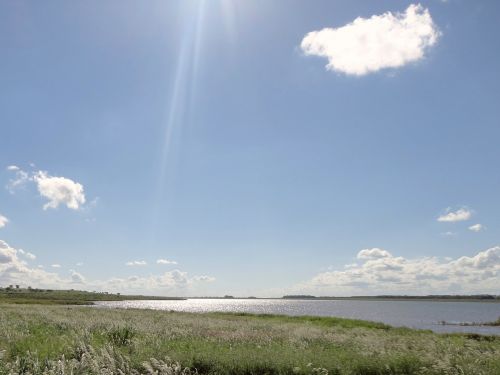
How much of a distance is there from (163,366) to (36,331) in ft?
36.3

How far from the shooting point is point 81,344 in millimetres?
11977

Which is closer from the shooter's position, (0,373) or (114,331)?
(0,373)

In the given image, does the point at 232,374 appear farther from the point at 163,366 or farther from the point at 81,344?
the point at 81,344

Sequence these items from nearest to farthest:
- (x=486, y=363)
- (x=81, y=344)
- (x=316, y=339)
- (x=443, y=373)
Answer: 1. (x=443, y=373)
2. (x=486, y=363)
3. (x=81, y=344)
4. (x=316, y=339)

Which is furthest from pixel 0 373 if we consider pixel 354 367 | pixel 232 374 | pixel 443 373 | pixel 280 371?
pixel 443 373

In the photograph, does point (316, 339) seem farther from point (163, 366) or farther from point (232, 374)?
point (163, 366)

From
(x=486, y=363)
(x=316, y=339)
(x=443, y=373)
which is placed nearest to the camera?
(x=443, y=373)

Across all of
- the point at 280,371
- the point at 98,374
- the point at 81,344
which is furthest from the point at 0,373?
the point at 280,371

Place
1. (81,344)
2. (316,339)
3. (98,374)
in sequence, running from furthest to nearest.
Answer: (316,339) < (81,344) < (98,374)

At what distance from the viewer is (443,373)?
10.1 metres

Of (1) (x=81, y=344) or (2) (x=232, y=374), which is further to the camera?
(1) (x=81, y=344)

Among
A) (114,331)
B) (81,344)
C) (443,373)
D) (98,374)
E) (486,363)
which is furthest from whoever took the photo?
(114,331)

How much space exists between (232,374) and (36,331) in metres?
11.3

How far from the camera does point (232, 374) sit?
34.5ft
